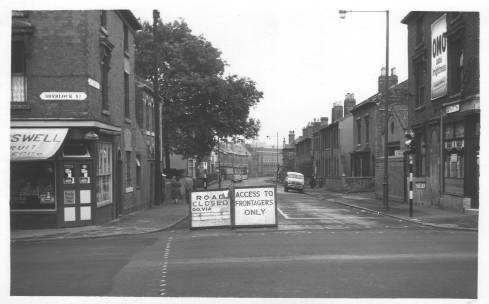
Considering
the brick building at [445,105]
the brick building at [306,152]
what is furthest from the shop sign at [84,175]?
the brick building at [306,152]

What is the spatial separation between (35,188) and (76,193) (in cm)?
123

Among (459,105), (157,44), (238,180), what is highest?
(157,44)

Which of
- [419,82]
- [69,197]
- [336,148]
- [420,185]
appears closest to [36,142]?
[69,197]

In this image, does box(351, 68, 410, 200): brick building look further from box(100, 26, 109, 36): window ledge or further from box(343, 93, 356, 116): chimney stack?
box(100, 26, 109, 36): window ledge

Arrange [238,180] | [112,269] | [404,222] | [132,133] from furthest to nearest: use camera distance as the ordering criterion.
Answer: [238,180] → [132,133] → [404,222] → [112,269]

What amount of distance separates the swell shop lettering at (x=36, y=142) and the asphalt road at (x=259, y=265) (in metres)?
2.82

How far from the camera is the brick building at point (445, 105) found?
1994 cm

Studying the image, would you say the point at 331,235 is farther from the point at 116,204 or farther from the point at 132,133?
the point at 132,133

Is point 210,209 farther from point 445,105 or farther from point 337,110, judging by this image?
point 337,110

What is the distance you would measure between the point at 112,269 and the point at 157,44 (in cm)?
1785

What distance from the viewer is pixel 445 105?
22.4 meters

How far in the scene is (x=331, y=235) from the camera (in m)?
14.8

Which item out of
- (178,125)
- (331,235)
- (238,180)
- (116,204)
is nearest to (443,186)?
(331,235)

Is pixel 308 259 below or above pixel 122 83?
below
